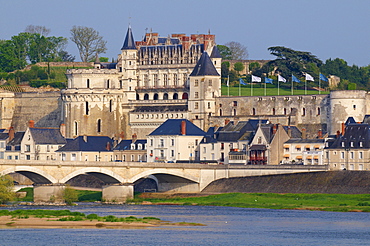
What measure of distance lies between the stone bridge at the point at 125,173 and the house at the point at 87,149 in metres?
12.7

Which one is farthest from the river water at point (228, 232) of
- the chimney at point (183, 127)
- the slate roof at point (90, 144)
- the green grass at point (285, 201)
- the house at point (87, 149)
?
the slate roof at point (90, 144)

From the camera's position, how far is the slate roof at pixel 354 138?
99062mm

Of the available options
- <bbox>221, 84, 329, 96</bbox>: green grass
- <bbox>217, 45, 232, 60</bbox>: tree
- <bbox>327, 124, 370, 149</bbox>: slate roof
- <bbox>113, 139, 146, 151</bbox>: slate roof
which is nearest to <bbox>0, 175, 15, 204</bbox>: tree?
<bbox>113, 139, 146, 151</bbox>: slate roof

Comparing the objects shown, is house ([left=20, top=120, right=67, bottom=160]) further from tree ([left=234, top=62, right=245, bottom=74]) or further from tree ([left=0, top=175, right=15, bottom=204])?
tree ([left=234, top=62, right=245, bottom=74])

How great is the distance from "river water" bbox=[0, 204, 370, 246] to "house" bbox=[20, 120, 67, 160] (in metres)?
32.1

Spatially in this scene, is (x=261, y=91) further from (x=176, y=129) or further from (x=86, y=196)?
(x=86, y=196)

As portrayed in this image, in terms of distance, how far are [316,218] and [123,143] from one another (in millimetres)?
42778

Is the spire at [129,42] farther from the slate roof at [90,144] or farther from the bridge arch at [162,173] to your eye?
the bridge arch at [162,173]

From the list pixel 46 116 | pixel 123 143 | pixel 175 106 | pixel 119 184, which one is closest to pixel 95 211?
pixel 119 184

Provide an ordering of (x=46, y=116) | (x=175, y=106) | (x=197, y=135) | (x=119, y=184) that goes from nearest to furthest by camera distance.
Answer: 1. (x=119, y=184)
2. (x=197, y=135)
3. (x=175, y=106)
4. (x=46, y=116)

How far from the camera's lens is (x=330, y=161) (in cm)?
10019

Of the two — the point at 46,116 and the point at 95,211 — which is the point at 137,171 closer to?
the point at 95,211

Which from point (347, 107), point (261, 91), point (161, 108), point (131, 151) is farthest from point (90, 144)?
point (261, 91)

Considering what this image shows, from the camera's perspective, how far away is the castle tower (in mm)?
123125
